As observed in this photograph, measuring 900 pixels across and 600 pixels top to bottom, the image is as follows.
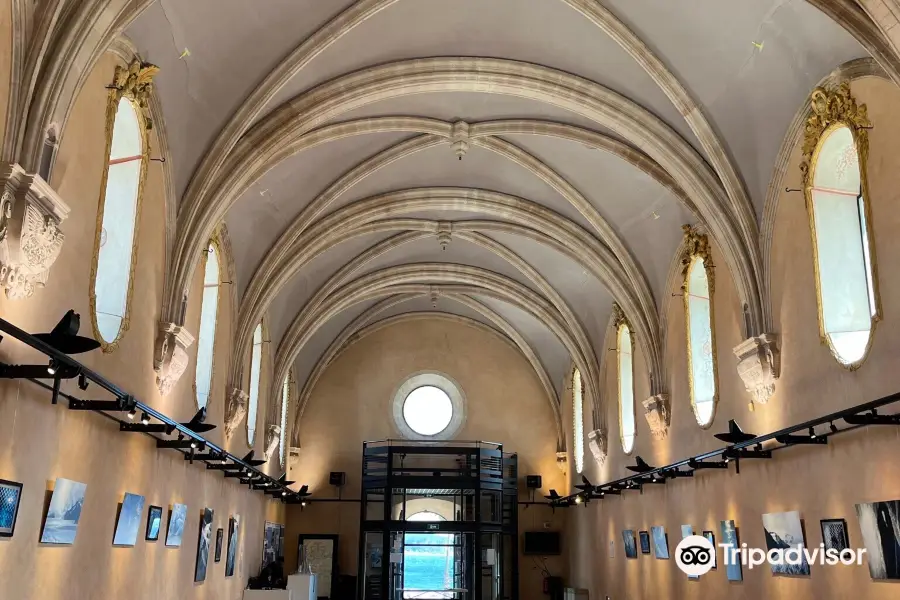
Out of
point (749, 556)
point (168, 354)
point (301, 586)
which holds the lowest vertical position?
point (301, 586)

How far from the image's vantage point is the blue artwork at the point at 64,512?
27.4 ft

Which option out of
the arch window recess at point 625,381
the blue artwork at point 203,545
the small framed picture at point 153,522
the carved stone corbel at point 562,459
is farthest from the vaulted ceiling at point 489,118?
the carved stone corbel at point 562,459

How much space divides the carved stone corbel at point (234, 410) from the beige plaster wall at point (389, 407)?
9.70m

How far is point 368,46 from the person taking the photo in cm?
1240

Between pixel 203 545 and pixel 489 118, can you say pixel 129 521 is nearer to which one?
pixel 203 545

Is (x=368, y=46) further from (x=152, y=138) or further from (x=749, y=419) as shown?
(x=749, y=419)

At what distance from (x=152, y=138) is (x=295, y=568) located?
1705 centimetres

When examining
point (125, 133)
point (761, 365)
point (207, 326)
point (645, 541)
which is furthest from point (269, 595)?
point (761, 365)

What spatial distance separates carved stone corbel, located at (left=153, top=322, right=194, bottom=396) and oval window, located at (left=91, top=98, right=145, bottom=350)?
137 centimetres

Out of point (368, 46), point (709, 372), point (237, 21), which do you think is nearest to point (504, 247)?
point (709, 372)

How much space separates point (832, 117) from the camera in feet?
33.4

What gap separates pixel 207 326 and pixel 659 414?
872 cm

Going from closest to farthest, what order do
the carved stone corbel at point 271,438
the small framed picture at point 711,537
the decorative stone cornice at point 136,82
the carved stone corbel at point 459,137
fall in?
the decorative stone cornice at point 136,82
the small framed picture at point 711,537
the carved stone corbel at point 459,137
the carved stone corbel at point 271,438

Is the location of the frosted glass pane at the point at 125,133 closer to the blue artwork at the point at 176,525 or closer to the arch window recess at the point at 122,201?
the arch window recess at the point at 122,201
